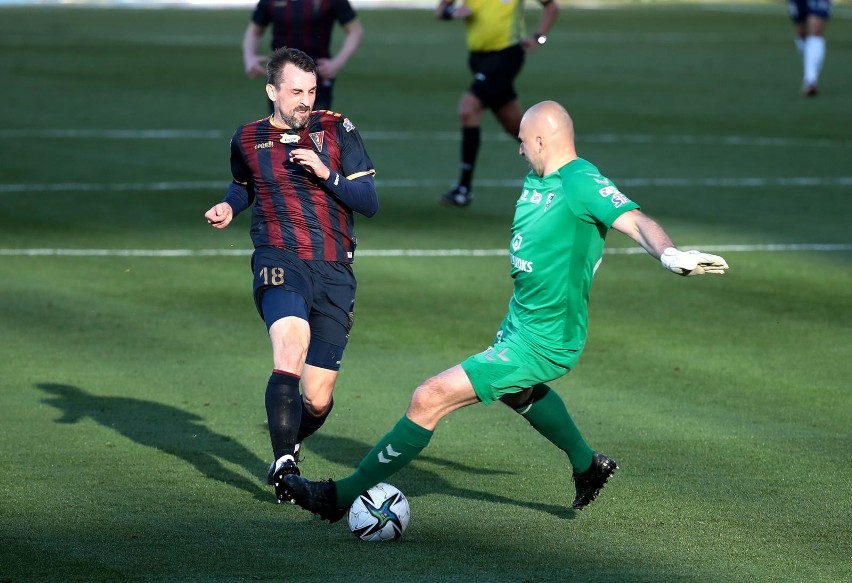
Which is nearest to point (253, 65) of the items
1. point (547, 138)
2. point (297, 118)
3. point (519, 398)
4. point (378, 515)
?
point (297, 118)

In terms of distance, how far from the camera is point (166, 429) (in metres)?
8.52

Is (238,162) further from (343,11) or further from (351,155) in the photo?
(343,11)

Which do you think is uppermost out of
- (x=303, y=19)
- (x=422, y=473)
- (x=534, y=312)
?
(x=534, y=312)

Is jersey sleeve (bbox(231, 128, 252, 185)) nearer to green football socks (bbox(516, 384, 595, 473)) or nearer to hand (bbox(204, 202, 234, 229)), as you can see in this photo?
hand (bbox(204, 202, 234, 229))

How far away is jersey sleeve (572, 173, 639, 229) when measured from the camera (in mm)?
6285

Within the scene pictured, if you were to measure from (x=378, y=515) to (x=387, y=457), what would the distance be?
0.25 metres

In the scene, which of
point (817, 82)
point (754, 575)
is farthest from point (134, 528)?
point (817, 82)

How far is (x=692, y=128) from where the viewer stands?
21.8 metres

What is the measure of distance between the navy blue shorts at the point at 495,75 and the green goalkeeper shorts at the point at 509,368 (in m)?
9.59

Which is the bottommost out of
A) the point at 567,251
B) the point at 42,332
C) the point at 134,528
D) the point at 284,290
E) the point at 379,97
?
the point at 379,97

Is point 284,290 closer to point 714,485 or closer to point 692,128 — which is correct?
point 714,485

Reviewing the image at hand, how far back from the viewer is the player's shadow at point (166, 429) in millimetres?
7781

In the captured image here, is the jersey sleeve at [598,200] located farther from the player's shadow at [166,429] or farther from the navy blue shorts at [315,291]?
the player's shadow at [166,429]

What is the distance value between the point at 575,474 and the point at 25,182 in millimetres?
11535
